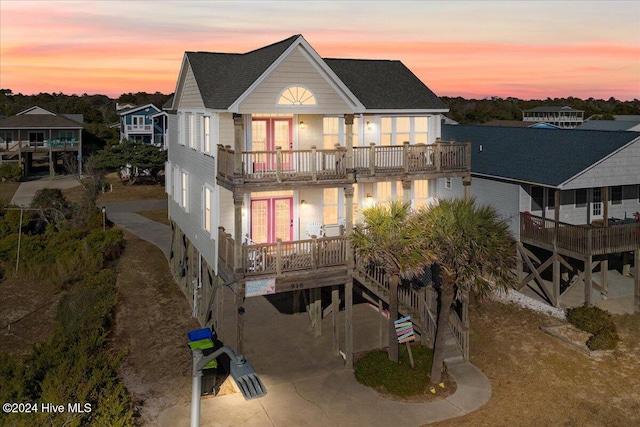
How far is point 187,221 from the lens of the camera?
29312 millimetres

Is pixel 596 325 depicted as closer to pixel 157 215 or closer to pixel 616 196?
pixel 616 196

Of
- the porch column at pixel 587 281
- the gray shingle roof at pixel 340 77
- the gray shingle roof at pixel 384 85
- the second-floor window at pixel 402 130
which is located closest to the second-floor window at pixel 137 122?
the gray shingle roof at pixel 340 77

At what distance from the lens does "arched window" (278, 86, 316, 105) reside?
73.9 feet

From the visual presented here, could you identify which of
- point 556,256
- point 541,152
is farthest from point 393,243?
point 541,152

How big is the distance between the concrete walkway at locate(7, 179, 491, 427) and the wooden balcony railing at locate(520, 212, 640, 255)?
29.5ft

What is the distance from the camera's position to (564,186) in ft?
89.4

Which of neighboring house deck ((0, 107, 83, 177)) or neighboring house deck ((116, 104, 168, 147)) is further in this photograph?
neighboring house deck ((116, 104, 168, 147))

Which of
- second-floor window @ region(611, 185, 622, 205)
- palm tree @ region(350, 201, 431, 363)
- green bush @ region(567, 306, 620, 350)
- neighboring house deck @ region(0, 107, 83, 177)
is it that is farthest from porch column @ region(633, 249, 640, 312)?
neighboring house deck @ region(0, 107, 83, 177)

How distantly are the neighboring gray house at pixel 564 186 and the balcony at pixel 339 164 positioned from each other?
228 inches

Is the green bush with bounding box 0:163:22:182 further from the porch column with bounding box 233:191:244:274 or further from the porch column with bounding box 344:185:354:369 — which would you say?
the porch column with bounding box 344:185:354:369

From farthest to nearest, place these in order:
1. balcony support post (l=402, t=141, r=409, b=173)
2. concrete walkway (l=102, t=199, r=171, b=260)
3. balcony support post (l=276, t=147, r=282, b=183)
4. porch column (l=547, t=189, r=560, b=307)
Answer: concrete walkway (l=102, t=199, r=171, b=260) → porch column (l=547, t=189, r=560, b=307) → balcony support post (l=402, t=141, r=409, b=173) → balcony support post (l=276, t=147, r=282, b=183)

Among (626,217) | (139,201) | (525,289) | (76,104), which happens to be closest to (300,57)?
(525,289)

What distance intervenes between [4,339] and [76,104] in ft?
367

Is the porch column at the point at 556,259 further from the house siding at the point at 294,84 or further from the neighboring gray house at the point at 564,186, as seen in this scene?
the house siding at the point at 294,84
